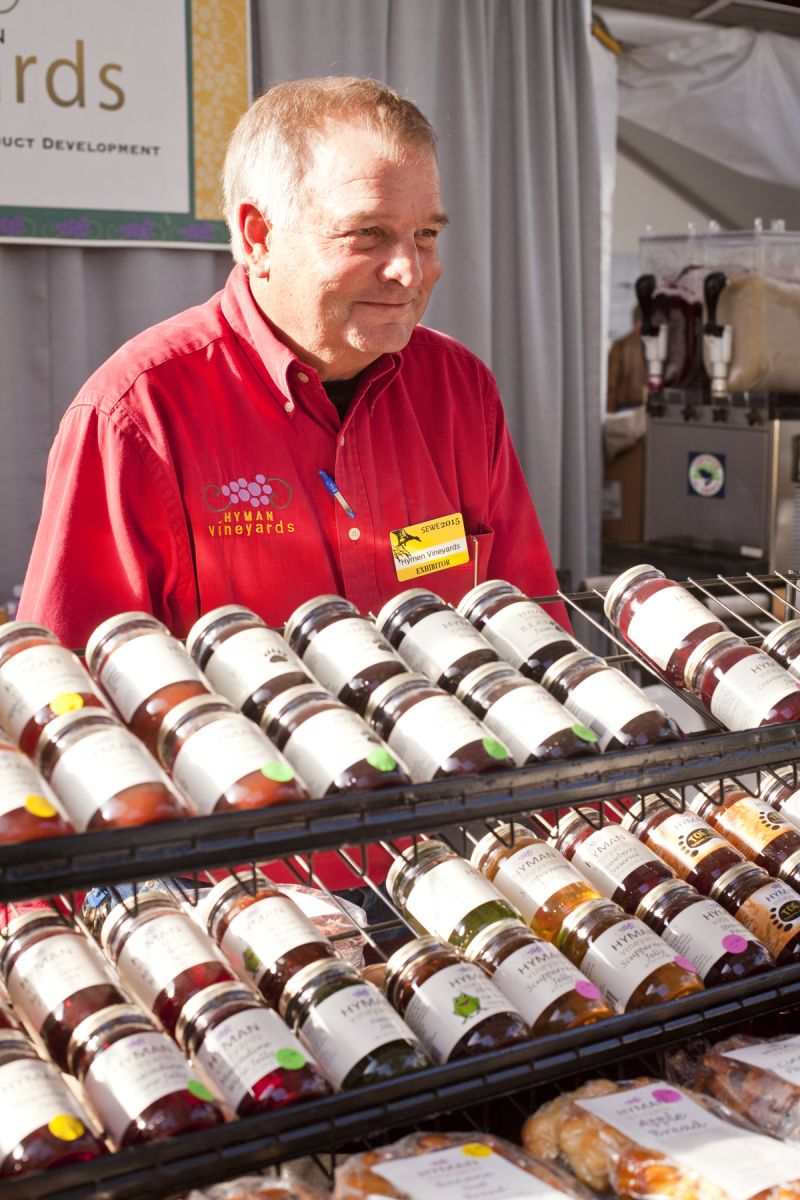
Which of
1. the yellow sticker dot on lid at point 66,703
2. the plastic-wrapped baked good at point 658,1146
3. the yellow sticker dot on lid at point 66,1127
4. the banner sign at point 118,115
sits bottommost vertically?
the plastic-wrapped baked good at point 658,1146

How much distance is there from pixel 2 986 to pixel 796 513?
2.85 meters

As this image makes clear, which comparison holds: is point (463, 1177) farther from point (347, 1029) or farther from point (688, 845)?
point (688, 845)

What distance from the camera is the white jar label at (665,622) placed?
1.25 meters

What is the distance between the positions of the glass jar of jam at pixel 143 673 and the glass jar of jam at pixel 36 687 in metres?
0.03

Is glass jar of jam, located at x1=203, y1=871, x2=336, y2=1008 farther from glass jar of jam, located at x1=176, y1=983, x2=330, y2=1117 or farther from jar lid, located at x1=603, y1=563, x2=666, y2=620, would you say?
jar lid, located at x1=603, y1=563, x2=666, y2=620

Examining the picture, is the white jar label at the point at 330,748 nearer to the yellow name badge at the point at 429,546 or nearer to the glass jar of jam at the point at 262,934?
the glass jar of jam at the point at 262,934

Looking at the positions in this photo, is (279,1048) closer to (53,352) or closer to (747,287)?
(53,352)

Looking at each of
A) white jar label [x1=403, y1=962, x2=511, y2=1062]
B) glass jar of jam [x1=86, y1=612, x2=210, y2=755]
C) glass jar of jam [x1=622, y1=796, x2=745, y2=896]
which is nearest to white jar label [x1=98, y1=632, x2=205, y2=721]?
glass jar of jam [x1=86, y1=612, x2=210, y2=755]

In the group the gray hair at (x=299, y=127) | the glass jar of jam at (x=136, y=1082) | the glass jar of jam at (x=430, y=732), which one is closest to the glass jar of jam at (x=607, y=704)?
the glass jar of jam at (x=430, y=732)

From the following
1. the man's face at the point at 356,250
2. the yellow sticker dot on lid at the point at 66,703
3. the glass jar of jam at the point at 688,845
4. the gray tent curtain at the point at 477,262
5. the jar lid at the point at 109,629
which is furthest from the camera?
the gray tent curtain at the point at 477,262

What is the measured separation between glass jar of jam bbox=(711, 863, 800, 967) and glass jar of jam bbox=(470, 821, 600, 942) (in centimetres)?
15

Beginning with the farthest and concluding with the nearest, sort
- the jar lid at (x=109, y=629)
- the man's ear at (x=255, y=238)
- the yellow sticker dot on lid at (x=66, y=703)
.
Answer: the man's ear at (x=255, y=238)
the jar lid at (x=109, y=629)
the yellow sticker dot on lid at (x=66, y=703)

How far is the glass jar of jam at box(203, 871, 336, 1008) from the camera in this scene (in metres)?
1.08

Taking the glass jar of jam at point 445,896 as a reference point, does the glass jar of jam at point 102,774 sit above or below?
above
